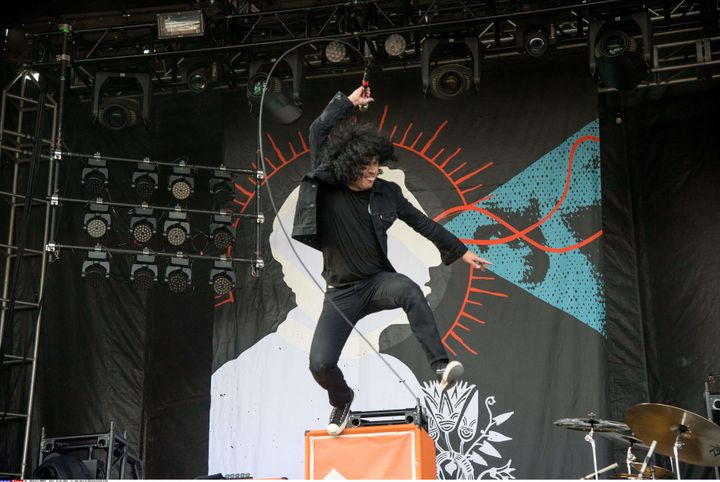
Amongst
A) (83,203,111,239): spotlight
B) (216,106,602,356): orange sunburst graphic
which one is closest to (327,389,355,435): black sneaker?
(216,106,602,356): orange sunburst graphic

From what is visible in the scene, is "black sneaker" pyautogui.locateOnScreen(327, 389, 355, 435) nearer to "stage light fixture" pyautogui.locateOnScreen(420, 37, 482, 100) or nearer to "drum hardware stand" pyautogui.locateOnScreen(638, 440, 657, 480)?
"drum hardware stand" pyautogui.locateOnScreen(638, 440, 657, 480)

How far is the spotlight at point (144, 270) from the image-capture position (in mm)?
8820

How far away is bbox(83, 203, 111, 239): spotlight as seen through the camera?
8.82m

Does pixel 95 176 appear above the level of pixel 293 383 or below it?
above

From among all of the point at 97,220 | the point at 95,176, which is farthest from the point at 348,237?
the point at 95,176

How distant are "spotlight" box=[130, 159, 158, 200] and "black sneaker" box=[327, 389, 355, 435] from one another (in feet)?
14.4

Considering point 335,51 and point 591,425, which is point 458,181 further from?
point 591,425

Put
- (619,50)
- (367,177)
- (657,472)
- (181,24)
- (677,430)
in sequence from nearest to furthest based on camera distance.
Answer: (367,177), (677,430), (657,472), (619,50), (181,24)

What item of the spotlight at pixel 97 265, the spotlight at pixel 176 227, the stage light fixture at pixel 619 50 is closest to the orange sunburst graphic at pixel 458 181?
the stage light fixture at pixel 619 50

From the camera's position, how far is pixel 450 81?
27.4 ft

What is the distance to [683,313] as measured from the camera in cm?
864

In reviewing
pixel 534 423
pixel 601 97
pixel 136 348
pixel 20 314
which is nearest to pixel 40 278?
pixel 20 314

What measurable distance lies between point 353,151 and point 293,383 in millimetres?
3955

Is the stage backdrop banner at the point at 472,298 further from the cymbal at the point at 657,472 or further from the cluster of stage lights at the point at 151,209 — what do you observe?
the cymbal at the point at 657,472
